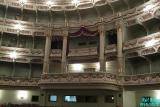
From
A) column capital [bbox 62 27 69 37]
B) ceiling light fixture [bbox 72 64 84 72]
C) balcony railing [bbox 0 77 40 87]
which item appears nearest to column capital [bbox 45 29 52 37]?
column capital [bbox 62 27 69 37]

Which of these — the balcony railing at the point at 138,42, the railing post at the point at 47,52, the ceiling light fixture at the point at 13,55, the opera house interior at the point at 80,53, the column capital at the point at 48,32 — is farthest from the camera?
the column capital at the point at 48,32

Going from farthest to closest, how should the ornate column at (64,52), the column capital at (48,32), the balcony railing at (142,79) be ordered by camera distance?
1. the column capital at (48,32)
2. the ornate column at (64,52)
3. the balcony railing at (142,79)

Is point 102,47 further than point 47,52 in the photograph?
No

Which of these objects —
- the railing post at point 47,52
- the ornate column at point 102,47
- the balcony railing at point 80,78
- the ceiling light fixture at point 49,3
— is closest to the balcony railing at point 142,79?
the balcony railing at point 80,78

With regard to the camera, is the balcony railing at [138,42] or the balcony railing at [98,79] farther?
the balcony railing at [138,42]

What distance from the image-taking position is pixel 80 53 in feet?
105

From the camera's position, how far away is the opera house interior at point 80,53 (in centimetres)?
2527

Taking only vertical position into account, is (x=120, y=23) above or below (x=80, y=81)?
above

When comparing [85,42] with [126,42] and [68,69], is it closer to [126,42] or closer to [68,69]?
[68,69]

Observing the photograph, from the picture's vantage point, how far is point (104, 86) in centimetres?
2447

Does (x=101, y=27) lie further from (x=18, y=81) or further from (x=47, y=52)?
(x=18, y=81)

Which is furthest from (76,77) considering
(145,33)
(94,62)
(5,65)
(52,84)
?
(5,65)

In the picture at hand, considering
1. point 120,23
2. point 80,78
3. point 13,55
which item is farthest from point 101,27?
point 13,55

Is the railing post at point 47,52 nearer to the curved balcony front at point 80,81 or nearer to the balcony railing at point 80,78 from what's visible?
the balcony railing at point 80,78
